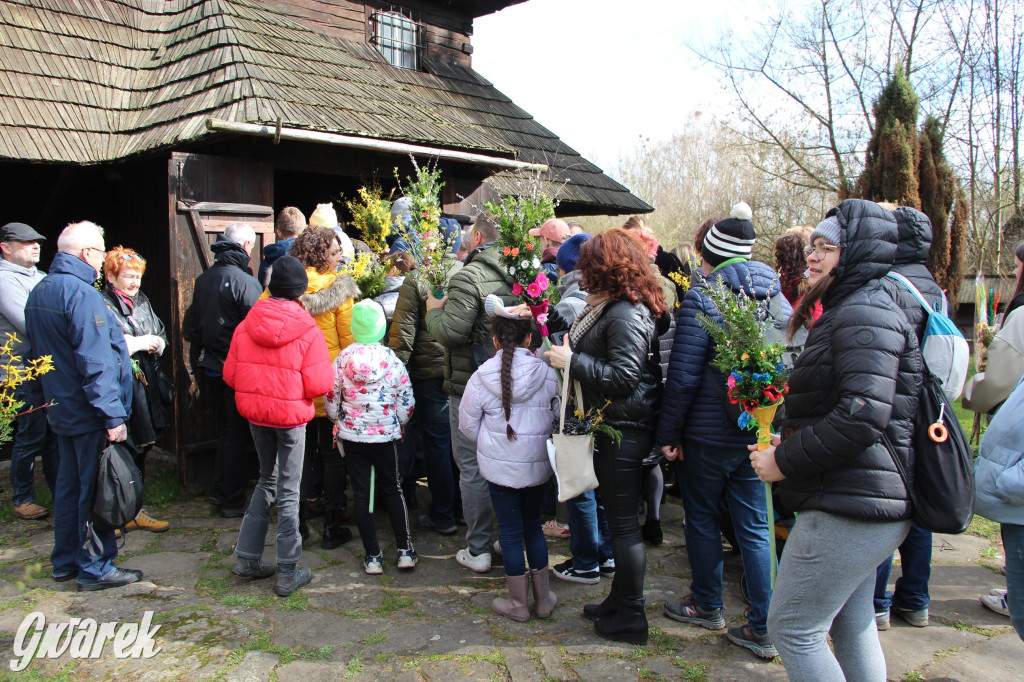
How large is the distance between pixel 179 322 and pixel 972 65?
17079mm

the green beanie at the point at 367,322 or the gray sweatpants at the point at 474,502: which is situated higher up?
the green beanie at the point at 367,322

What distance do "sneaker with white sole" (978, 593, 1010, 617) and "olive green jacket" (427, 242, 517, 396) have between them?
10.3 feet

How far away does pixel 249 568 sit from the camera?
417 cm

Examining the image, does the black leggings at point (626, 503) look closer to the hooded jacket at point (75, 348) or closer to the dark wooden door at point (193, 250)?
the hooded jacket at point (75, 348)

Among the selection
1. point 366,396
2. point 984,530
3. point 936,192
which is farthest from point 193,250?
point 936,192

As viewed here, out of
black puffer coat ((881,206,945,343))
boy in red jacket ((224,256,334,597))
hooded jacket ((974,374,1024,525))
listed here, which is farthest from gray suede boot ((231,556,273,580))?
black puffer coat ((881,206,945,343))

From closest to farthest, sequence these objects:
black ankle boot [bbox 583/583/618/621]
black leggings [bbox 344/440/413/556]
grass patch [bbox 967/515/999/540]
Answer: black ankle boot [bbox 583/583/618/621], black leggings [bbox 344/440/413/556], grass patch [bbox 967/515/999/540]

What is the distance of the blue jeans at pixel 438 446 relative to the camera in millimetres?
4906

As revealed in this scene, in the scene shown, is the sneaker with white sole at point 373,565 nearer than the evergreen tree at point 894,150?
Yes

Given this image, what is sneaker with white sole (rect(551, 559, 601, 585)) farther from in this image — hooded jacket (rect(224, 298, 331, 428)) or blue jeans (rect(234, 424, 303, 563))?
hooded jacket (rect(224, 298, 331, 428))

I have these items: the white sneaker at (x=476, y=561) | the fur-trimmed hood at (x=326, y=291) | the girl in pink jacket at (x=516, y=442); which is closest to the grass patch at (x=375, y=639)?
the girl in pink jacket at (x=516, y=442)

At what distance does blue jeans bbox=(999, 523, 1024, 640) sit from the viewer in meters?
2.74

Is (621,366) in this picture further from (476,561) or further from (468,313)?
(476,561)

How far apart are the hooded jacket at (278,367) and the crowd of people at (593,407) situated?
0.01 m
